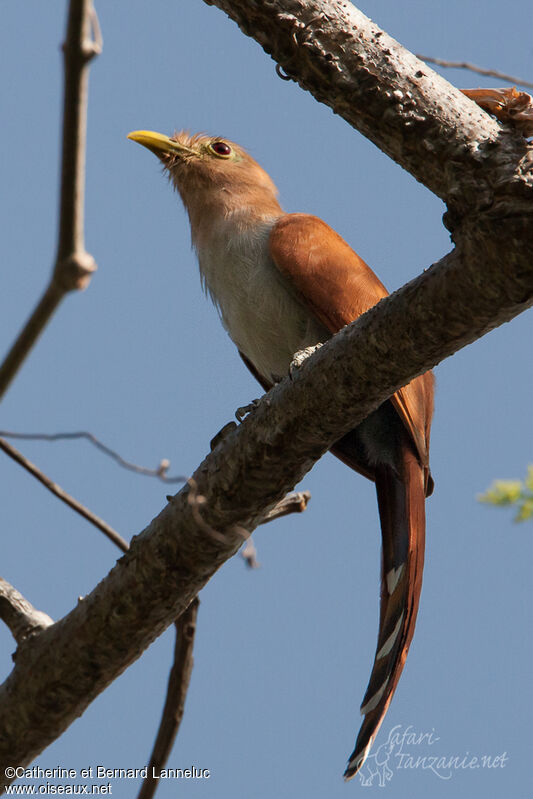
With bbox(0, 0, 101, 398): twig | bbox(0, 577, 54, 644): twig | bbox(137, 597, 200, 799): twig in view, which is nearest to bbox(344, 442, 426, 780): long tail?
bbox(137, 597, 200, 799): twig

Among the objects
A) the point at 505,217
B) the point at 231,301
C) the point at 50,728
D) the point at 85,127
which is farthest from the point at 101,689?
the point at 85,127

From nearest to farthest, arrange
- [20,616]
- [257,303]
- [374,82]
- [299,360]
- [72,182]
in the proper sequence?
[72,182] → [374,82] → [299,360] → [20,616] → [257,303]

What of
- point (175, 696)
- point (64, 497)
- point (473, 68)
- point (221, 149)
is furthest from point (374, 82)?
point (221, 149)

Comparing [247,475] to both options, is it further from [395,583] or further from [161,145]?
[161,145]

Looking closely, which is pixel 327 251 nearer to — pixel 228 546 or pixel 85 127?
pixel 228 546

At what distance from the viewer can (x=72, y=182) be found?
112 cm

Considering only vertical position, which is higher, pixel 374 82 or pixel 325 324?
pixel 325 324

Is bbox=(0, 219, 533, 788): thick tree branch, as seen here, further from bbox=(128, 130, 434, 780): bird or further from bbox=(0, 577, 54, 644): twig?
bbox=(128, 130, 434, 780): bird

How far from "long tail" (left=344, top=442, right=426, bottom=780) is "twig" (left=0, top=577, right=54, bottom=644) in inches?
52.3

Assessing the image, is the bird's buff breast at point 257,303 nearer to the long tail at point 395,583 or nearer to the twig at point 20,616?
the long tail at point 395,583

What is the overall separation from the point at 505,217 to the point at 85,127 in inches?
59.3

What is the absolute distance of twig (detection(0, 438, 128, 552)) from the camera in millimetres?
2838

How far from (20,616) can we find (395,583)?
5.11 feet

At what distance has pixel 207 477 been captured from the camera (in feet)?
10.5
